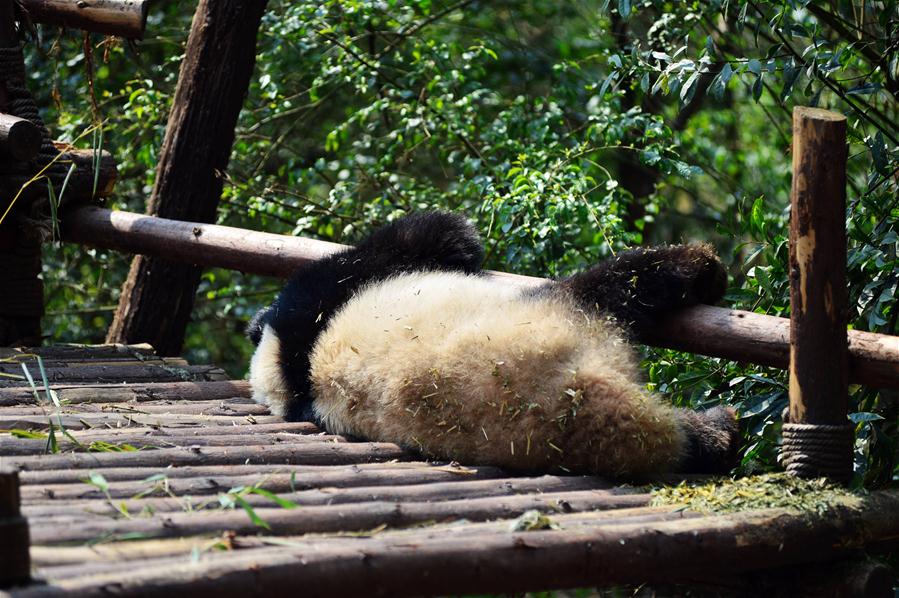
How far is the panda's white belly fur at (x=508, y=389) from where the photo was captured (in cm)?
243

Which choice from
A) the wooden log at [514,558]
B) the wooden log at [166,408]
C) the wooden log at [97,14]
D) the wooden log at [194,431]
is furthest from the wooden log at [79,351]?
the wooden log at [514,558]

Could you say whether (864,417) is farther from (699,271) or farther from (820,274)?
(699,271)

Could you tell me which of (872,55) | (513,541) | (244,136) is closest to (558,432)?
(513,541)

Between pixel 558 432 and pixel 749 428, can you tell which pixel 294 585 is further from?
pixel 749 428

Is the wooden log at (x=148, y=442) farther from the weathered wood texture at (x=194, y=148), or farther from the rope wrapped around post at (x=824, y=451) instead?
the weathered wood texture at (x=194, y=148)

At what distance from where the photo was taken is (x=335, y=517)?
6.34ft

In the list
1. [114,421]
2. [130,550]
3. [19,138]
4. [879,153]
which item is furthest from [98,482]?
[879,153]

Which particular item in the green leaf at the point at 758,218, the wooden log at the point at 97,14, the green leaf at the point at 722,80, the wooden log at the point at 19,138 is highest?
the wooden log at the point at 97,14

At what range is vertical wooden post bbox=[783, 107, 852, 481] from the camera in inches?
91.0

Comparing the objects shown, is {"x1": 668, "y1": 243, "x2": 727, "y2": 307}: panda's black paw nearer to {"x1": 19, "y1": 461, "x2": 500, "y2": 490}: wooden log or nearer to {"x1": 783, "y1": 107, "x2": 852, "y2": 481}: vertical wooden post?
{"x1": 783, "y1": 107, "x2": 852, "y2": 481}: vertical wooden post

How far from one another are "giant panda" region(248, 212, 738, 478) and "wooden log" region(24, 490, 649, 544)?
8.0 inches

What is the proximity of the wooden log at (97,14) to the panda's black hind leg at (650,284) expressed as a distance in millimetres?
2204

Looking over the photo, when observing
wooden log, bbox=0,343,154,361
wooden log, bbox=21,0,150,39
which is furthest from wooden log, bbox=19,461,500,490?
wooden log, bbox=21,0,150,39

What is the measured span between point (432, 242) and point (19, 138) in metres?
1.56
